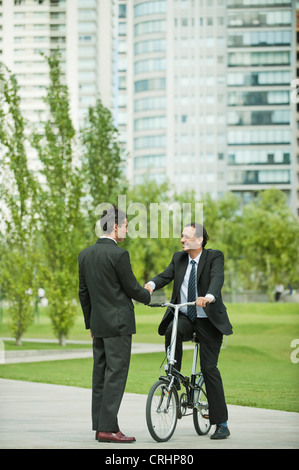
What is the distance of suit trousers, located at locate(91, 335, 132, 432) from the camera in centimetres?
775

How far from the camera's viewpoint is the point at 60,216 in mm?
26969

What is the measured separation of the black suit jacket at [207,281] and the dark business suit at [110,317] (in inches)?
16.0

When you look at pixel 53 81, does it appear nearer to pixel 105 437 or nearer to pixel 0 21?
pixel 105 437

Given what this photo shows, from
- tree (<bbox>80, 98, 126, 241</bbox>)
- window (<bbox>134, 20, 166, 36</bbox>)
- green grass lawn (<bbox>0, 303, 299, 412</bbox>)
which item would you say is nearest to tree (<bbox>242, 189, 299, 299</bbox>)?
green grass lawn (<bbox>0, 303, 299, 412</bbox>)

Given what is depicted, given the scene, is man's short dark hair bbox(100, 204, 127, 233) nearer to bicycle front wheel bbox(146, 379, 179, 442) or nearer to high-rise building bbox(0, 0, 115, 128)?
bicycle front wheel bbox(146, 379, 179, 442)

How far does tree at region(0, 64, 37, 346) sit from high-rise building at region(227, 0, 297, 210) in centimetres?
8874

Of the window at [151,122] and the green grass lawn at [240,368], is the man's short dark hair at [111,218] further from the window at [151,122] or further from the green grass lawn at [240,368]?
the window at [151,122]

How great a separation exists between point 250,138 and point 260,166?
3.87 metres

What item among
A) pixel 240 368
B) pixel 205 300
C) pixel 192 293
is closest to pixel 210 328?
pixel 192 293

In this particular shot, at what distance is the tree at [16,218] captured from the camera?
27.0m

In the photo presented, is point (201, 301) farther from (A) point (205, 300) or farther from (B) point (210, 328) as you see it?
(B) point (210, 328)

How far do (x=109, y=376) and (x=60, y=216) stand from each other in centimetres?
1938

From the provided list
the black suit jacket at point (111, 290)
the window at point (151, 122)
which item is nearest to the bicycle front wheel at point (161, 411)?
the black suit jacket at point (111, 290)

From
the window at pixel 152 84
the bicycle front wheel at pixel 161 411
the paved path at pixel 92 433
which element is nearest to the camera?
the bicycle front wheel at pixel 161 411
